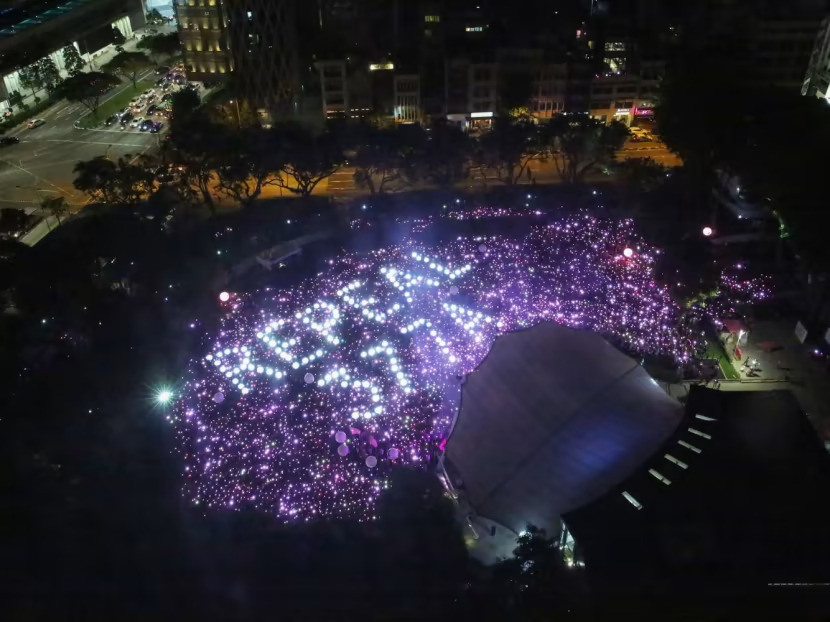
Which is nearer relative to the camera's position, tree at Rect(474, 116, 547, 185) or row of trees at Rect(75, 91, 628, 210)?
row of trees at Rect(75, 91, 628, 210)

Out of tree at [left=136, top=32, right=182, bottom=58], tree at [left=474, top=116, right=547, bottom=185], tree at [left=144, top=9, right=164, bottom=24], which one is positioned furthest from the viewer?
tree at [left=144, top=9, right=164, bottom=24]

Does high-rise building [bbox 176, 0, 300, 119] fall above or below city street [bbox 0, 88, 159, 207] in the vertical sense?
above

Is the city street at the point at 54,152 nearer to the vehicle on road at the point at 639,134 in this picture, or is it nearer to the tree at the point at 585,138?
the tree at the point at 585,138

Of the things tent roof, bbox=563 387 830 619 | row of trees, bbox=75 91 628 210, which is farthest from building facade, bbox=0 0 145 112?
tent roof, bbox=563 387 830 619

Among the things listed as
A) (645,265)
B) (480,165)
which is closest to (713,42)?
(480,165)

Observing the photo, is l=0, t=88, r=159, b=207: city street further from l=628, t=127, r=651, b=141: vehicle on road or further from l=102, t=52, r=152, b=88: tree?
l=628, t=127, r=651, b=141: vehicle on road

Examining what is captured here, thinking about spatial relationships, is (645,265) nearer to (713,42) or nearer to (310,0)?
(713,42)
